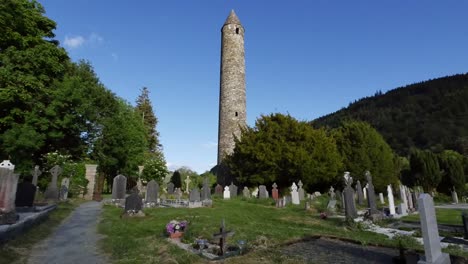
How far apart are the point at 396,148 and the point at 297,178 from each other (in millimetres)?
72970

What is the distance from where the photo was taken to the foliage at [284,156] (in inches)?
1001

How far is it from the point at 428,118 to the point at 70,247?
11558cm

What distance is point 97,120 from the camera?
1164 inches

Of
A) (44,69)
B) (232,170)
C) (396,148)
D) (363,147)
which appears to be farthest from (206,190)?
(396,148)

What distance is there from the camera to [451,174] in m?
33.1

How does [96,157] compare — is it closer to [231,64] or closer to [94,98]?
[94,98]

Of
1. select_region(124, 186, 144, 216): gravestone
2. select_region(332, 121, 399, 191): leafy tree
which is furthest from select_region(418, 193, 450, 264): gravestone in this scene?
select_region(332, 121, 399, 191): leafy tree

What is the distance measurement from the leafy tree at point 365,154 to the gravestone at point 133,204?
25835mm

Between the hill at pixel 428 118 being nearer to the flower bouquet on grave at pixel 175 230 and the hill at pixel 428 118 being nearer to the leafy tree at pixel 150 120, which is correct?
the leafy tree at pixel 150 120

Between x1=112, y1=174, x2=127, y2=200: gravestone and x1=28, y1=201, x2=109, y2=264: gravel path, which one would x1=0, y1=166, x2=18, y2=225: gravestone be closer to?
x1=28, y1=201, x2=109, y2=264: gravel path

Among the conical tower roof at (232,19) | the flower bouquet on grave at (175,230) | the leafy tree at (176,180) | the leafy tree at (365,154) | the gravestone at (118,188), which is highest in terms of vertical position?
the conical tower roof at (232,19)

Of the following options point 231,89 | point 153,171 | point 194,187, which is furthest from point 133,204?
point 231,89

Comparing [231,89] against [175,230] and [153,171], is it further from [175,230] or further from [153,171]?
[175,230]

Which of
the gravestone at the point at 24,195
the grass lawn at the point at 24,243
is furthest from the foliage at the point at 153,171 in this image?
the grass lawn at the point at 24,243
